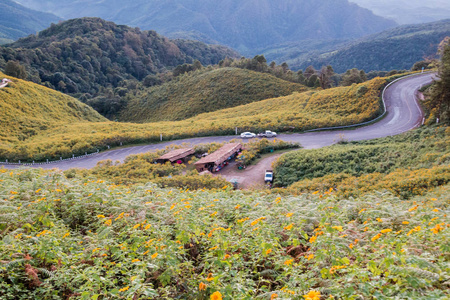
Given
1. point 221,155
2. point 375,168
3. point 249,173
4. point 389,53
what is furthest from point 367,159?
point 389,53

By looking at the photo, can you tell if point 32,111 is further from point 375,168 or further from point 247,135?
point 375,168

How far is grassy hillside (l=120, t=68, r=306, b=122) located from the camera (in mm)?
57469

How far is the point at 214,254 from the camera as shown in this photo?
443cm

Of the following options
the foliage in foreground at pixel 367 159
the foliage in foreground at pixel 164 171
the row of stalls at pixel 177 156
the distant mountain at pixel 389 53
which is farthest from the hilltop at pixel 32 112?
the distant mountain at pixel 389 53

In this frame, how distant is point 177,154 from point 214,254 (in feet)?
60.5

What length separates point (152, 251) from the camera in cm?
396

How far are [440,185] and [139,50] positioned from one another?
438 ft

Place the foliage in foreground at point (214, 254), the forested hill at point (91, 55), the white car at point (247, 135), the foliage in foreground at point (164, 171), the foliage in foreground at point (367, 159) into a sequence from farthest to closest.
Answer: the forested hill at point (91, 55) < the white car at point (247, 135) < the foliage in foreground at point (164, 171) < the foliage in foreground at point (367, 159) < the foliage in foreground at point (214, 254)

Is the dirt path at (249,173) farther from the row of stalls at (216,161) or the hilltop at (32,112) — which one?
the hilltop at (32,112)

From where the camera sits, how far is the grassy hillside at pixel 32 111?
111 feet

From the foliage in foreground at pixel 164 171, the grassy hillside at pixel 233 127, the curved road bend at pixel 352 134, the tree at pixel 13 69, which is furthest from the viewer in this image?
the tree at pixel 13 69

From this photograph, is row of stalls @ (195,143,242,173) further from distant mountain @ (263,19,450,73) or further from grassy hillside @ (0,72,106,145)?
distant mountain @ (263,19,450,73)

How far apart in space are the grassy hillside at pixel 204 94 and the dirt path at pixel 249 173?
120 ft

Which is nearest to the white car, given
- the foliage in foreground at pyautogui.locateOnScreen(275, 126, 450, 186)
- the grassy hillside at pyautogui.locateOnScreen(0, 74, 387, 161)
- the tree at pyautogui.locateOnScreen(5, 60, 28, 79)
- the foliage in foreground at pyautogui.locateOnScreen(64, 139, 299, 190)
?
the grassy hillside at pyautogui.locateOnScreen(0, 74, 387, 161)
